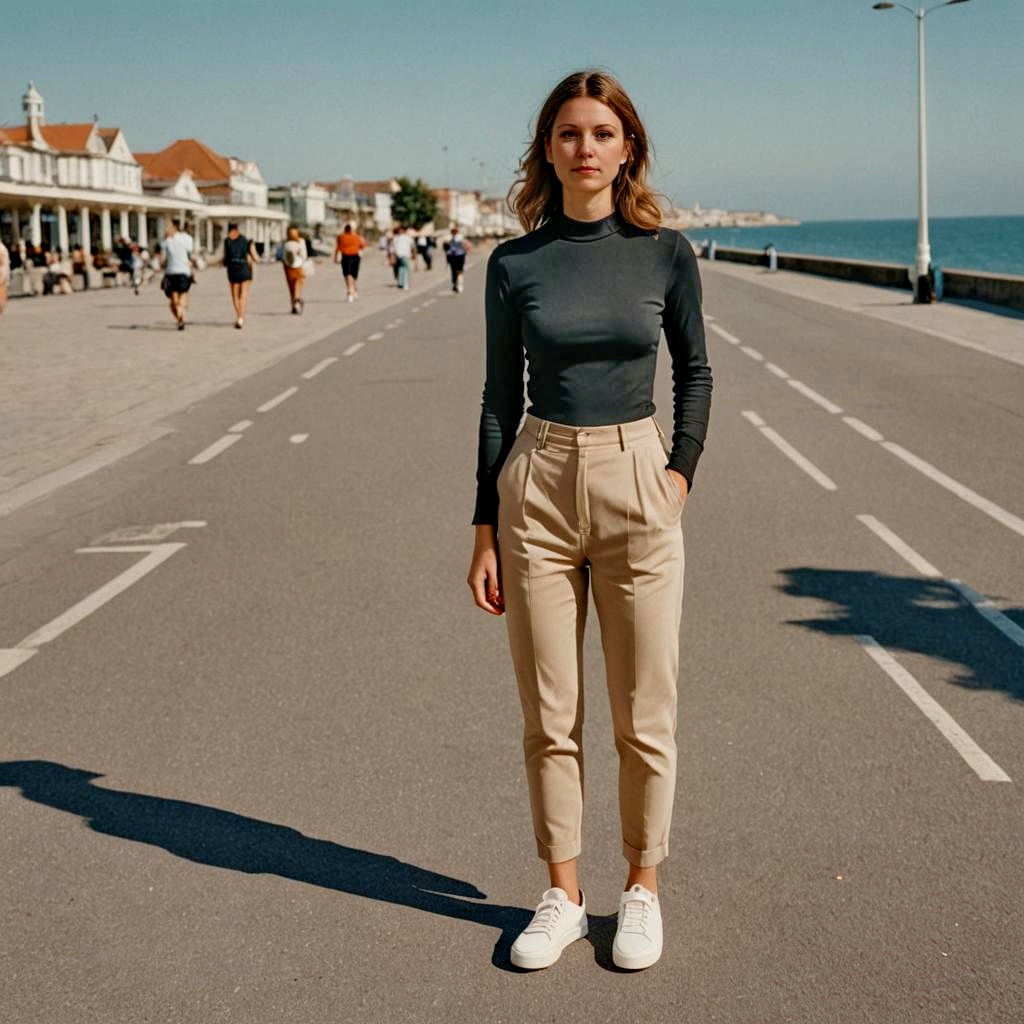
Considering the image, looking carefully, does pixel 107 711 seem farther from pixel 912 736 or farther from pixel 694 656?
pixel 912 736

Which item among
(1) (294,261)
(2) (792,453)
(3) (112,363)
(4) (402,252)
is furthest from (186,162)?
(2) (792,453)

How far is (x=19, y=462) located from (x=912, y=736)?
8.00 m

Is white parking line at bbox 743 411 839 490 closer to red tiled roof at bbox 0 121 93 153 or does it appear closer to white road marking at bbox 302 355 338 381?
white road marking at bbox 302 355 338 381

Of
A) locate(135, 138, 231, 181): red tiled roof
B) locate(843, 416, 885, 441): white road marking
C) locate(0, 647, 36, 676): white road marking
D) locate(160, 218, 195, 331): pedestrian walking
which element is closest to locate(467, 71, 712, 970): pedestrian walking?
locate(0, 647, 36, 676): white road marking

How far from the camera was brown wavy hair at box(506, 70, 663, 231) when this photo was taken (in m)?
3.04

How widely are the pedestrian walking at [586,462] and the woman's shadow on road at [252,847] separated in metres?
0.31

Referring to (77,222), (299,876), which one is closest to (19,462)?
(299,876)

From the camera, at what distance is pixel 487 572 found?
3.20 meters

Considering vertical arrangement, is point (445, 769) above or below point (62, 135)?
below

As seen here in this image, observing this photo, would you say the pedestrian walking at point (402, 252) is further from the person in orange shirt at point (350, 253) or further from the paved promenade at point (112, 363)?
the person in orange shirt at point (350, 253)

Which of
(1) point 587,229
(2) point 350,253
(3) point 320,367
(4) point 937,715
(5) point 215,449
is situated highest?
(2) point 350,253

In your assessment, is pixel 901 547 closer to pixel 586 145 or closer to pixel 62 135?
pixel 586 145

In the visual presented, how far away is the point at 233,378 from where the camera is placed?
16.9m

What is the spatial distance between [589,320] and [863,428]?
9.98 meters
